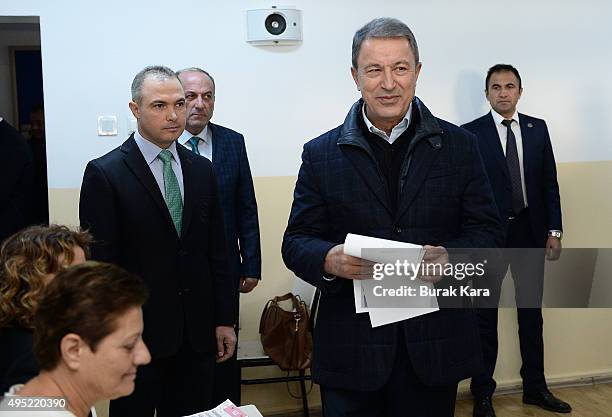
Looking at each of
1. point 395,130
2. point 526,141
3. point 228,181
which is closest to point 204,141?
point 228,181

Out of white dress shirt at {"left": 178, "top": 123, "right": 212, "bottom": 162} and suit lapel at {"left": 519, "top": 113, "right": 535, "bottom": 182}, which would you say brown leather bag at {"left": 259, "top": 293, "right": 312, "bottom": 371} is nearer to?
white dress shirt at {"left": 178, "top": 123, "right": 212, "bottom": 162}

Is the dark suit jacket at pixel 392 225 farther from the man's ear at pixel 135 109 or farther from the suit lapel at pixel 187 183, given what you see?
the man's ear at pixel 135 109

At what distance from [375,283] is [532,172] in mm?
2537

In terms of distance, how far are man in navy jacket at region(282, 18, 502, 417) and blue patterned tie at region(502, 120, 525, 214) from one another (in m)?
2.20

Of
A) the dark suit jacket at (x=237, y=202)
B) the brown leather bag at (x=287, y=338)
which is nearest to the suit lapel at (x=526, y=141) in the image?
the brown leather bag at (x=287, y=338)

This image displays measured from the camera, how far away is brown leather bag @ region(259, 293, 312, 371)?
4137mm

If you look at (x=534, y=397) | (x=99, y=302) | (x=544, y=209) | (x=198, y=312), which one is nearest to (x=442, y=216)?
(x=198, y=312)

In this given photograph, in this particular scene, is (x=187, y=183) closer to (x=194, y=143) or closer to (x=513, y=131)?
(x=194, y=143)

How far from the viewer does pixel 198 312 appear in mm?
2740

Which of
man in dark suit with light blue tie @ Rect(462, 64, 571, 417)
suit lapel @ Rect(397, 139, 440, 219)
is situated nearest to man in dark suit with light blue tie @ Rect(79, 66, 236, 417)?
suit lapel @ Rect(397, 139, 440, 219)

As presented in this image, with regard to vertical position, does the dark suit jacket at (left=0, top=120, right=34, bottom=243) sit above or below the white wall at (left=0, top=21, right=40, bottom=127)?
below

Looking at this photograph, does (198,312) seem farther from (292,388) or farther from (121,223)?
(292,388)

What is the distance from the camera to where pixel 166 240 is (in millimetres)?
2656

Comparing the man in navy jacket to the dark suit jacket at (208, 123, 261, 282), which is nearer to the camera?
the man in navy jacket
